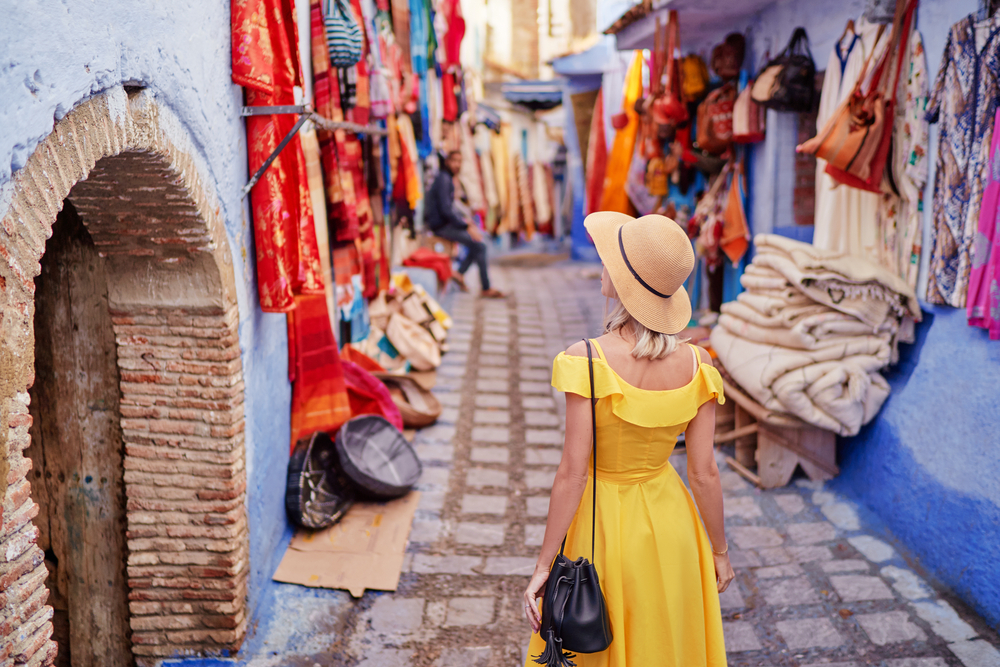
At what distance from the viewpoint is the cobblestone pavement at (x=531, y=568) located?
11.5ft

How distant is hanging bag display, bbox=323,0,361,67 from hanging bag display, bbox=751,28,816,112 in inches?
115

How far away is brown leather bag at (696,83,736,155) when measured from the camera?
6.74 metres

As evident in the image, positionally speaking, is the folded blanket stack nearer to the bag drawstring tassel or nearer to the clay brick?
the bag drawstring tassel

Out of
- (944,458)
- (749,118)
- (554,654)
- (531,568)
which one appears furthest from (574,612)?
(749,118)

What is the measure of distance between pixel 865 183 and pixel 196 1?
371cm

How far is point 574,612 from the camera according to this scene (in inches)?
85.8

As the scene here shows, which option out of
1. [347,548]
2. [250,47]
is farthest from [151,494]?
[250,47]

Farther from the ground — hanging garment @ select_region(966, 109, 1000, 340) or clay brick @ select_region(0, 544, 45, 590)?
hanging garment @ select_region(966, 109, 1000, 340)

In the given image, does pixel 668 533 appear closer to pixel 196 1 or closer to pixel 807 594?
pixel 807 594

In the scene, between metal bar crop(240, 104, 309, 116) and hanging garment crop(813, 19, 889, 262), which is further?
hanging garment crop(813, 19, 889, 262)

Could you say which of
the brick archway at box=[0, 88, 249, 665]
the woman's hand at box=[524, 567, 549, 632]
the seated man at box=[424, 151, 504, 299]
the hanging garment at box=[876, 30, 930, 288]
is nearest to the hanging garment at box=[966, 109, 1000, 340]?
the hanging garment at box=[876, 30, 930, 288]

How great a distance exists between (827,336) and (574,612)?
10.6 ft

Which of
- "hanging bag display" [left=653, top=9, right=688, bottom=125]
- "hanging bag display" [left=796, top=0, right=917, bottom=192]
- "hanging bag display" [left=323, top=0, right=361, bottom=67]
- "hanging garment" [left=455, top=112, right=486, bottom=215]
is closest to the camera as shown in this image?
"hanging bag display" [left=796, top=0, right=917, bottom=192]

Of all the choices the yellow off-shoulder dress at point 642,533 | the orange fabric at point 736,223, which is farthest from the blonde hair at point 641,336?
the orange fabric at point 736,223
